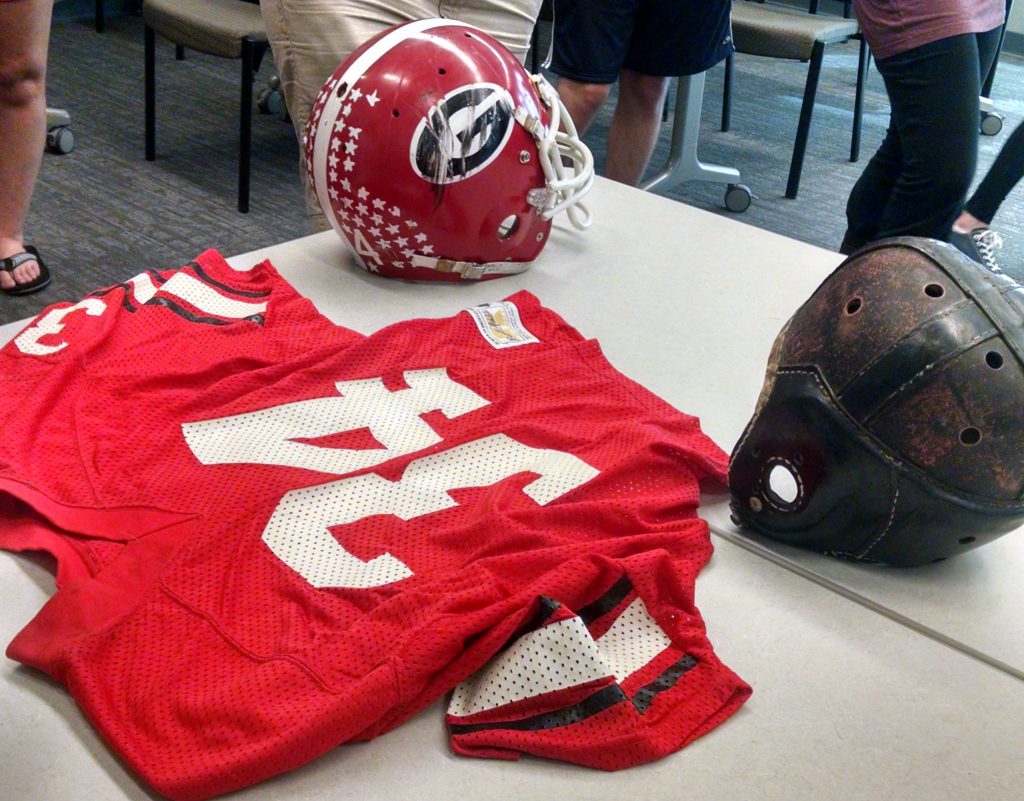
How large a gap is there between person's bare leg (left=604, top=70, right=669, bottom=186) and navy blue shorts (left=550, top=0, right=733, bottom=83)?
0.26 feet

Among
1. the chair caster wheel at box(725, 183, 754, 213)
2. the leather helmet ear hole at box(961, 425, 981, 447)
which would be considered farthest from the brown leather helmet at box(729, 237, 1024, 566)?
the chair caster wheel at box(725, 183, 754, 213)

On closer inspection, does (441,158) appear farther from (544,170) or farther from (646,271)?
(646,271)

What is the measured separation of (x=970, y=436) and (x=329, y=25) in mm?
1173

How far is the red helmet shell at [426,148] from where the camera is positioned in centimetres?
124

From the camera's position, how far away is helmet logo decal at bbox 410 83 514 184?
4.06 feet

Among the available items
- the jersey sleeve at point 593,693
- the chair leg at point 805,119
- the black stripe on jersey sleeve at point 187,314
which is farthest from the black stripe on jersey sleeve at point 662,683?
the chair leg at point 805,119

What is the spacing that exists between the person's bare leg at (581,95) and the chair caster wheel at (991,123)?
225 cm

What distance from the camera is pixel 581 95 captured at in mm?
2041

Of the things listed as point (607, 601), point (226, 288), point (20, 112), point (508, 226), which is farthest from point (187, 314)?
point (20, 112)

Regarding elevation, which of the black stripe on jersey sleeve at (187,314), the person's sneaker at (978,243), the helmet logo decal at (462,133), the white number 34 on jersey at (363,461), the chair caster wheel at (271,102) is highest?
the helmet logo decal at (462,133)

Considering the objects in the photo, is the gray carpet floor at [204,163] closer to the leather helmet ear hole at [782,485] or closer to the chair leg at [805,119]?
the chair leg at [805,119]

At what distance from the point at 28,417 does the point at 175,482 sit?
0.17 metres

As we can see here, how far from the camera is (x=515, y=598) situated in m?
0.77

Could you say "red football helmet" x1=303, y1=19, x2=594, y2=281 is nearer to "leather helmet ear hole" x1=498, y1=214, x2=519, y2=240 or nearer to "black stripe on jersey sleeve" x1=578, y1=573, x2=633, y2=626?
"leather helmet ear hole" x1=498, y1=214, x2=519, y2=240
